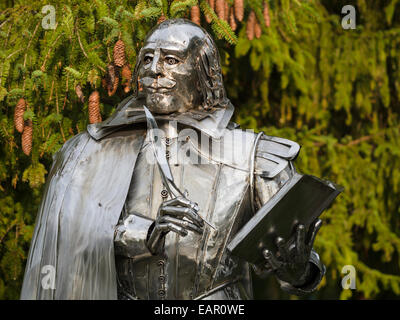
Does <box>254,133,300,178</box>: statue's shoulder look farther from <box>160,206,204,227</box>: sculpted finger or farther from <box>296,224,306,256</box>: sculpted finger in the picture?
Answer: <box>160,206,204,227</box>: sculpted finger

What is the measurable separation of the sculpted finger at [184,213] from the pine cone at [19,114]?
1.79 metres

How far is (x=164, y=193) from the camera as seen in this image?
3.68 meters

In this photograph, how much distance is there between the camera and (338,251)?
24.8ft

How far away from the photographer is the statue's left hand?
355 cm

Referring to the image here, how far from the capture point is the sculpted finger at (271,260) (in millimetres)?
3535

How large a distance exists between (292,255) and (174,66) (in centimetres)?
90

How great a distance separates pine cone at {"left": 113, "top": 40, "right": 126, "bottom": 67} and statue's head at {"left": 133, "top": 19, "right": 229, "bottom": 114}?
37.5 inches

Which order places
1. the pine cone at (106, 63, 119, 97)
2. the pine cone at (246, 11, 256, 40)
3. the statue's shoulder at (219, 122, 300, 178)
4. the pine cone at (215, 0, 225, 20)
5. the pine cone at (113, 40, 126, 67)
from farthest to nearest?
the pine cone at (246, 11, 256, 40), the pine cone at (215, 0, 225, 20), the pine cone at (106, 63, 119, 97), the pine cone at (113, 40, 126, 67), the statue's shoulder at (219, 122, 300, 178)

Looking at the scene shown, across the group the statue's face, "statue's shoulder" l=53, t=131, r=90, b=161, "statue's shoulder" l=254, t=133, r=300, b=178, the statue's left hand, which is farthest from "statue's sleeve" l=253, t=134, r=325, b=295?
"statue's shoulder" l=53, t=131, r=90, b=161

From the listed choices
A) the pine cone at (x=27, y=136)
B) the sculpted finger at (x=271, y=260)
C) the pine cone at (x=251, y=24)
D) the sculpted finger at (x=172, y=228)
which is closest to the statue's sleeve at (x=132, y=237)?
the sculpted finger at (x=172, y=228)

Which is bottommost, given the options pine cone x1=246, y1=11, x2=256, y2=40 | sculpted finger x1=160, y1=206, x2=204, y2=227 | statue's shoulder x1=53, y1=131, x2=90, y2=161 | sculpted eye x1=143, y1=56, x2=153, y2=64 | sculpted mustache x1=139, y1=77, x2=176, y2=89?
sculpted finger x1=160, y1=206, x2=204, y2=227

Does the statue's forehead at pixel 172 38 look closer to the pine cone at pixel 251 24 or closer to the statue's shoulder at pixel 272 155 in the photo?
the statue's shoulder at pixel 272 155
